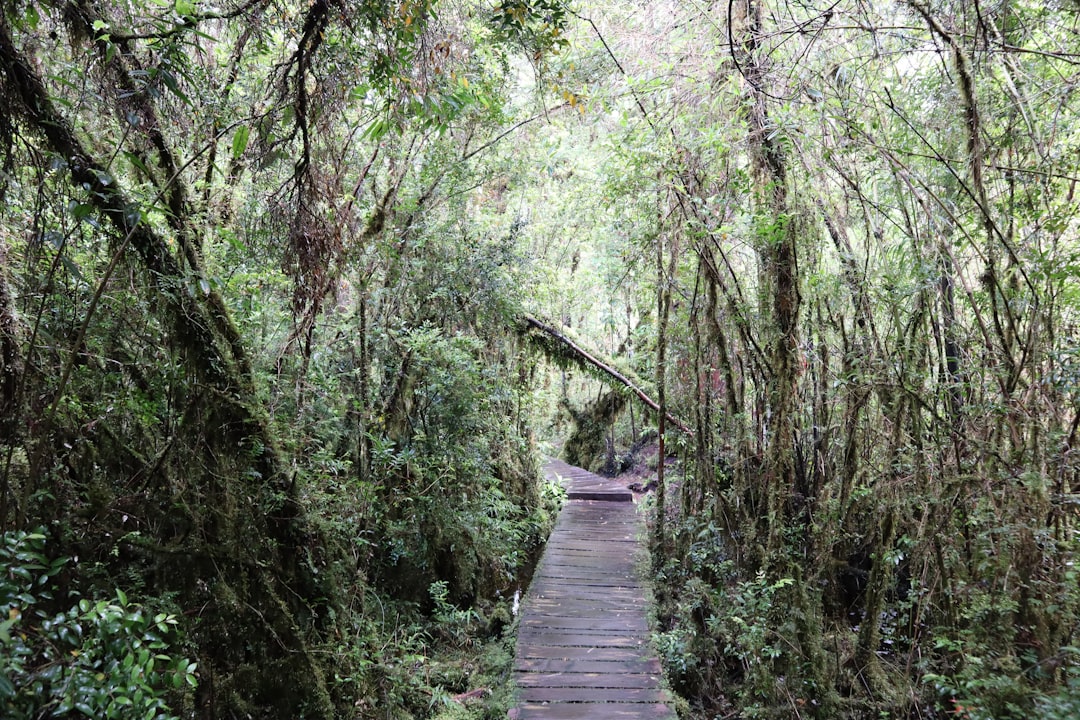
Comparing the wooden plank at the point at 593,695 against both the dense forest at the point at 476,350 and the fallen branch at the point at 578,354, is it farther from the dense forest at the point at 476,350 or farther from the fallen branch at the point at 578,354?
the fallen branch at the point at 578,354

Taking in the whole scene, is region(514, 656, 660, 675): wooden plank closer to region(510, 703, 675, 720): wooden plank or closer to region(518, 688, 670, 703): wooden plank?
region(518, 688, 670, 703): wooden plank

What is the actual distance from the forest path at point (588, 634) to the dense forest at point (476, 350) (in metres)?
0.31

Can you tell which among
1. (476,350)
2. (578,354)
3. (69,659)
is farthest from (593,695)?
(578,354)

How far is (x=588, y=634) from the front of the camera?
5262 millimetres

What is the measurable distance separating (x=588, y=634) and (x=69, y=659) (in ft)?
13.9

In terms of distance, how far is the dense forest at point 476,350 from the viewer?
2.64m

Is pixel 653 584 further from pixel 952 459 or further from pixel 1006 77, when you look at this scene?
pixel 1006 77

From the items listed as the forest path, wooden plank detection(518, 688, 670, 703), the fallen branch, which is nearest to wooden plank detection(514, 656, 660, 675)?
the forest path

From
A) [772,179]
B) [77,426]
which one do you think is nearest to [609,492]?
[772,179]

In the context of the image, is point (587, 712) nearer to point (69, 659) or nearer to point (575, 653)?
point (575, 653)

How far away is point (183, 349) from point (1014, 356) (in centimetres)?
438

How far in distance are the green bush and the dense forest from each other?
0.02 meters

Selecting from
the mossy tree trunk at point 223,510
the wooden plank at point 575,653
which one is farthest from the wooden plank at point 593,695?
the mossy tree trunk at point 223,510

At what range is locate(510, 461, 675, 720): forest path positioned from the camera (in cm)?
429
